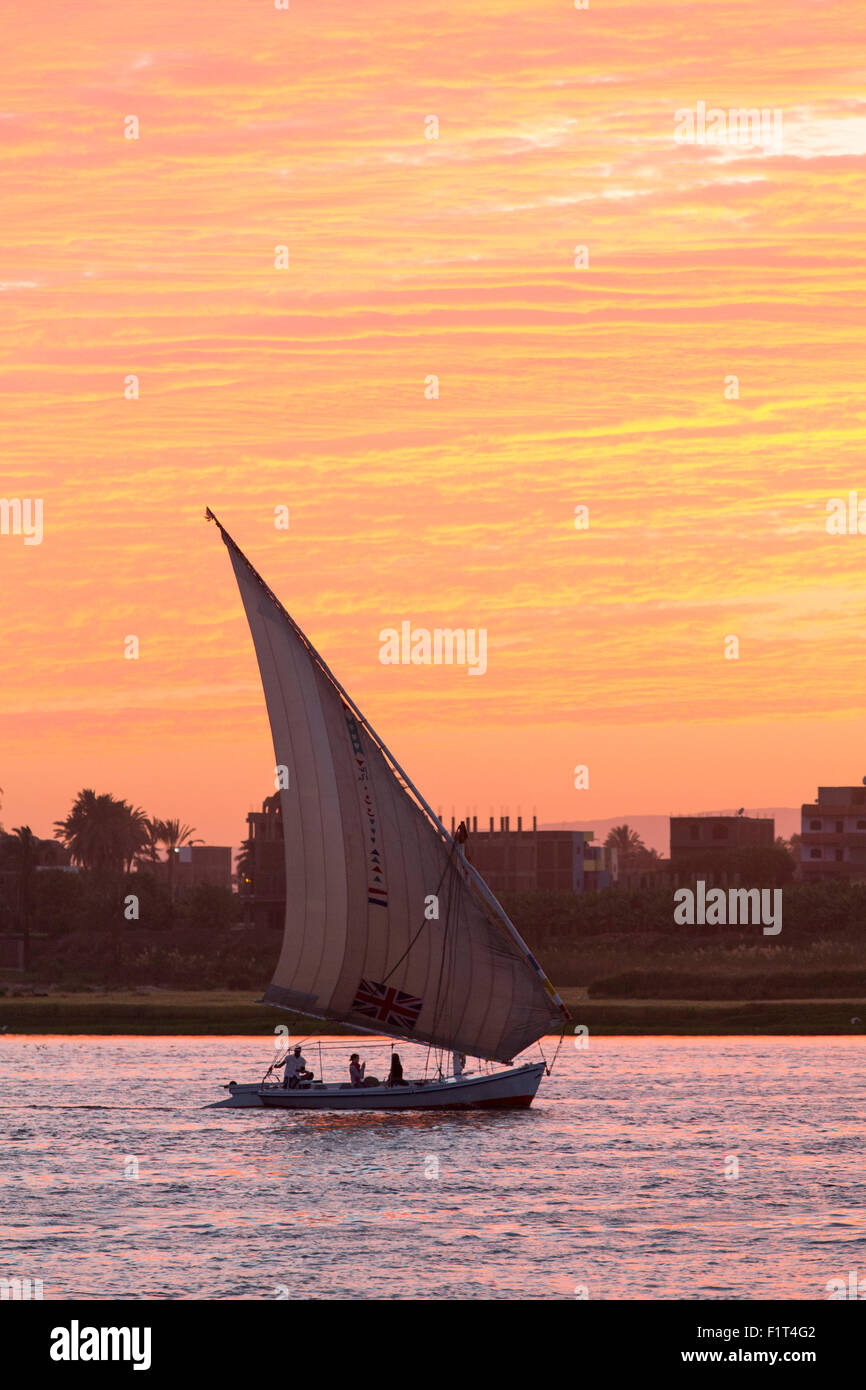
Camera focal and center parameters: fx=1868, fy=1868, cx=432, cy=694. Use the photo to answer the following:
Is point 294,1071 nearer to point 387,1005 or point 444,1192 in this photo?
point 387,1005

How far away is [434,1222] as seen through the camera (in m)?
46.6

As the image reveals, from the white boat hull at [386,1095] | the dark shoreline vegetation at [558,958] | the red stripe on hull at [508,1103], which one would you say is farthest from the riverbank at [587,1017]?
the white boat hull at [386,1095]

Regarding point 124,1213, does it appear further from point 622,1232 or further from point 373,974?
point 373,974

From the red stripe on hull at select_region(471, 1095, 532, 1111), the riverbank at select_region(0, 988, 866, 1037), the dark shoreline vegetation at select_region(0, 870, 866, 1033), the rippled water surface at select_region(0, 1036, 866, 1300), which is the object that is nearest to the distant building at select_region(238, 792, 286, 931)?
the dark shoreline vegetation at select_region(0, 870, 866, 1033)

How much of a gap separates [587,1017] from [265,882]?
73244mm

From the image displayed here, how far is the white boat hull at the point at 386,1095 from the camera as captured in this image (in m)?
63.8

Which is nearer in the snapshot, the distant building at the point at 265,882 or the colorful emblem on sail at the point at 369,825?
the colorful emblem on sail at the point at 369,825

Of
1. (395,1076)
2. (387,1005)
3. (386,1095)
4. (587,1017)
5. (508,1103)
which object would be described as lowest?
(508,1103)

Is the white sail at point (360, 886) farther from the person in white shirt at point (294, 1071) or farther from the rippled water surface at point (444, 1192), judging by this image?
the rippled water surface at point (444, 1192)

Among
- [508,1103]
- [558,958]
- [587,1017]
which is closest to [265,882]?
[558,958]

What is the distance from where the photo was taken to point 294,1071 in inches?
2559

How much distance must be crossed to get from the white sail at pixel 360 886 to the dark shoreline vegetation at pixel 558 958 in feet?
156

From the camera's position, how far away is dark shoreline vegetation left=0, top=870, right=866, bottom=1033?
11669 centimetres
